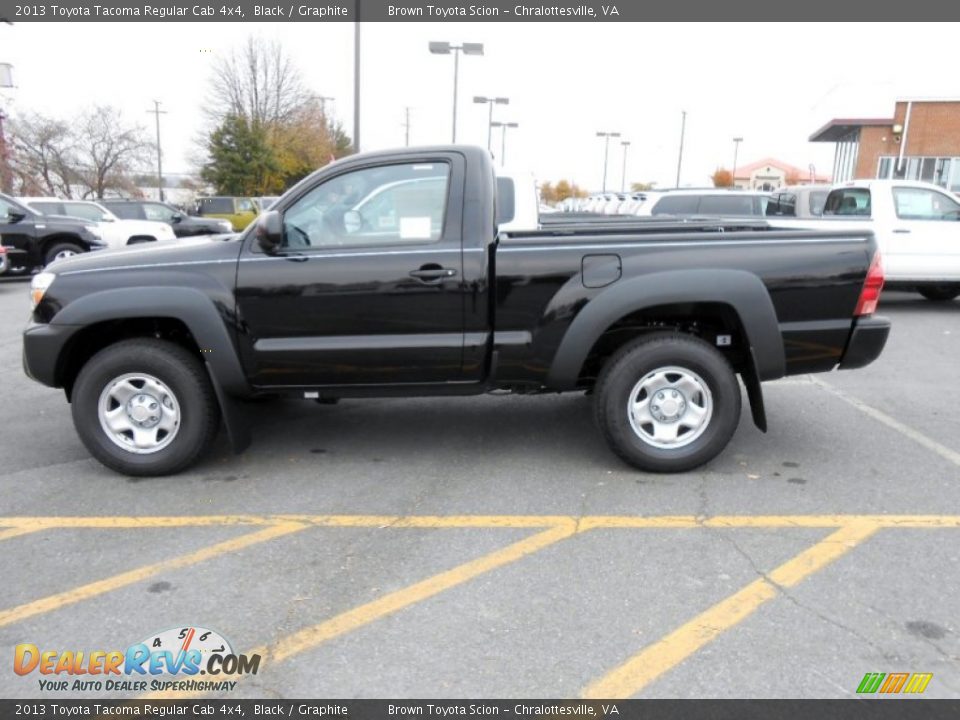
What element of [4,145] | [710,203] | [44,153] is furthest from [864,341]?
[44,153]

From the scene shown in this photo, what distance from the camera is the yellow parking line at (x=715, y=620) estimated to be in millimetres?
2689

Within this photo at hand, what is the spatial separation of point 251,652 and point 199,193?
5061 centimetres

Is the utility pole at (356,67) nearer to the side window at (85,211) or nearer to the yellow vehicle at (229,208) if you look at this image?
the side window at (85,211)

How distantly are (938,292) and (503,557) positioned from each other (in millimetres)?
11479

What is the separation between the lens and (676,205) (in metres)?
14.5

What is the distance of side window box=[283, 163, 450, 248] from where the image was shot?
445 cm

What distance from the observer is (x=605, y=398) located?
175 inches

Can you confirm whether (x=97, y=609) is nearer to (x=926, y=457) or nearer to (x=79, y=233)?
(x=926, y=457)

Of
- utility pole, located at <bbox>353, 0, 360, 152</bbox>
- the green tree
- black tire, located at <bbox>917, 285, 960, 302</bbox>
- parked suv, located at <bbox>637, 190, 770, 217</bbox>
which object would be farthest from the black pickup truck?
the green tree

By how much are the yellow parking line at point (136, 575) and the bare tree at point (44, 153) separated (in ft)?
155

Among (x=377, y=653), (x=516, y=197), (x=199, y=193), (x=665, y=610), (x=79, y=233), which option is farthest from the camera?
(x=199, y=193)

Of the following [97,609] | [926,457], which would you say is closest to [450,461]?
[97,609]

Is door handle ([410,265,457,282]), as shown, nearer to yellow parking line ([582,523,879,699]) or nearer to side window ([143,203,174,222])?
yellow parking line ([582,523,879,699])

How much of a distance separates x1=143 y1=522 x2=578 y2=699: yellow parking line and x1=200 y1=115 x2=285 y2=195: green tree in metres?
42.2
